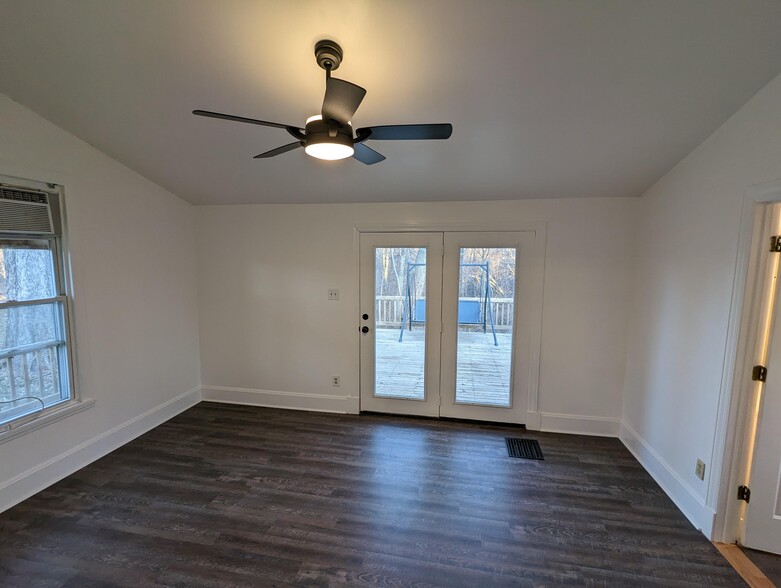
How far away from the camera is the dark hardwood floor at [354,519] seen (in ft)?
6.00

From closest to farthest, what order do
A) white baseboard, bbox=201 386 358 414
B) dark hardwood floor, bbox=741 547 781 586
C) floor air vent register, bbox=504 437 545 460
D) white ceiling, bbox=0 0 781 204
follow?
white ceiling, bbox=0 0 781 204 → dark hardwood floor, bbox=741 547 781 586 → floor air vent register, bbox=504 437 545 460 → white baseboard, bbox=201 386 358 414

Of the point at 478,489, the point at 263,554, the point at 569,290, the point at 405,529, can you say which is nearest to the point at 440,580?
the point at 405,529

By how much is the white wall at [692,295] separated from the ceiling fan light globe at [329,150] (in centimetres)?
215

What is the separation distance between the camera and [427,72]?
6.10 ft

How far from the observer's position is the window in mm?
2325

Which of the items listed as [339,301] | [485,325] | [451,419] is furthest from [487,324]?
[339,301]

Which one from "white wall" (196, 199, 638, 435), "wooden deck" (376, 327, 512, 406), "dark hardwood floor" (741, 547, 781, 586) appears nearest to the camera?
"dark hardwood floor" (741, 547, 781, 586)

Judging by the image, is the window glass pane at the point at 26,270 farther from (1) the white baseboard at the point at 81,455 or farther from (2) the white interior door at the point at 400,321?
(2) the white interior door at the point at 400,321

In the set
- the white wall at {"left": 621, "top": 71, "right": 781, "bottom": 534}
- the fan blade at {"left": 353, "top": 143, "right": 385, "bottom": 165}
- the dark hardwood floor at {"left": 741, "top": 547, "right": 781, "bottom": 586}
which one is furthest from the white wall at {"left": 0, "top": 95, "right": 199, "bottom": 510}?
the dark hardwood floor at {"left": 741, "top": 547, "right": 781, "bottom": 586}

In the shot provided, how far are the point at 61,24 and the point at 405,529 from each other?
10.8 feet

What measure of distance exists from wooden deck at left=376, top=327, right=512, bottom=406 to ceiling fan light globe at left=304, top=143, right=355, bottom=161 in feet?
7.19

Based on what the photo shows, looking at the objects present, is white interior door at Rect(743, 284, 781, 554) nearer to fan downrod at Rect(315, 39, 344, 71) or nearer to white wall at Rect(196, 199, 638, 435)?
white wall at Rect(196, 199, 638, 435)

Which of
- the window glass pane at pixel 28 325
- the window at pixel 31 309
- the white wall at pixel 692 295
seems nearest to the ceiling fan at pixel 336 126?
the white wall at pixel 692 295

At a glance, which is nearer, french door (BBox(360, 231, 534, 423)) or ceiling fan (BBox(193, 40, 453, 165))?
ceiling fan (BBox(193, 40, 453, 165))
